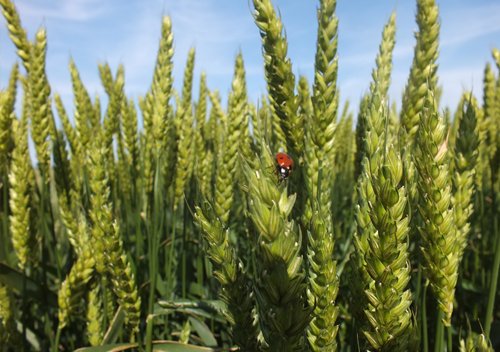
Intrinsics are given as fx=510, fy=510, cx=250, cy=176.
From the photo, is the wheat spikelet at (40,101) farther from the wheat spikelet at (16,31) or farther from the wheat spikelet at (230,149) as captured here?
the wheat spikelet at (230,149)

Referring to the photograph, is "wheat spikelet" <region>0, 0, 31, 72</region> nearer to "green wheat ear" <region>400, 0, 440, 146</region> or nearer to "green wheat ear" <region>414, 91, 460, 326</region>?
"green wheat ear" <region>400, 0, 440, 146</region>

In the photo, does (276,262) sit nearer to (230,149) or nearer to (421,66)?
(421,66)

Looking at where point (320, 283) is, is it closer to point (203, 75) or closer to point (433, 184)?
point (433, 184)

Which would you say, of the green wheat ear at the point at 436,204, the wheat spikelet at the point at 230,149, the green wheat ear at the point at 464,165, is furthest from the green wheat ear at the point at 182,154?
the green wheat ear at the point at 436,204

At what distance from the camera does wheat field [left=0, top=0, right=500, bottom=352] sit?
35.0 inches

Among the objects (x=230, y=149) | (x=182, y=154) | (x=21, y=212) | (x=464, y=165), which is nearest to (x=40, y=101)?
(x=21, y=212)

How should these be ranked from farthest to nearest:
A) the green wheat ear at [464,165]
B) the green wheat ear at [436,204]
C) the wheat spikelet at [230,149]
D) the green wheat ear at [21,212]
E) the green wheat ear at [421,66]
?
the green wheat ear at [21,212], the wheat spikelet at [230,149], the green wheat ear at [421,66], the green wheat ear at [464,165], the green wheat ear at [436,204]

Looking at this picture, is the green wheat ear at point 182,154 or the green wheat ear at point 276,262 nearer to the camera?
the green wheat ear at point 276,262

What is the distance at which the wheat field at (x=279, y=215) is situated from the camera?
890 mm

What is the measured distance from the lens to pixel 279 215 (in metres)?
0.72

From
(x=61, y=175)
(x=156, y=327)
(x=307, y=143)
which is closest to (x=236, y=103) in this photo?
(x=307, y=143)

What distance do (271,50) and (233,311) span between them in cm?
73

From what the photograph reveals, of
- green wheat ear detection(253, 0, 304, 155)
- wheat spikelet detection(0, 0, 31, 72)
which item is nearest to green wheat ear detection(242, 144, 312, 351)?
green wheat ear detection(253, 0, 304, 155)

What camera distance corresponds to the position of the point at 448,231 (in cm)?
114
